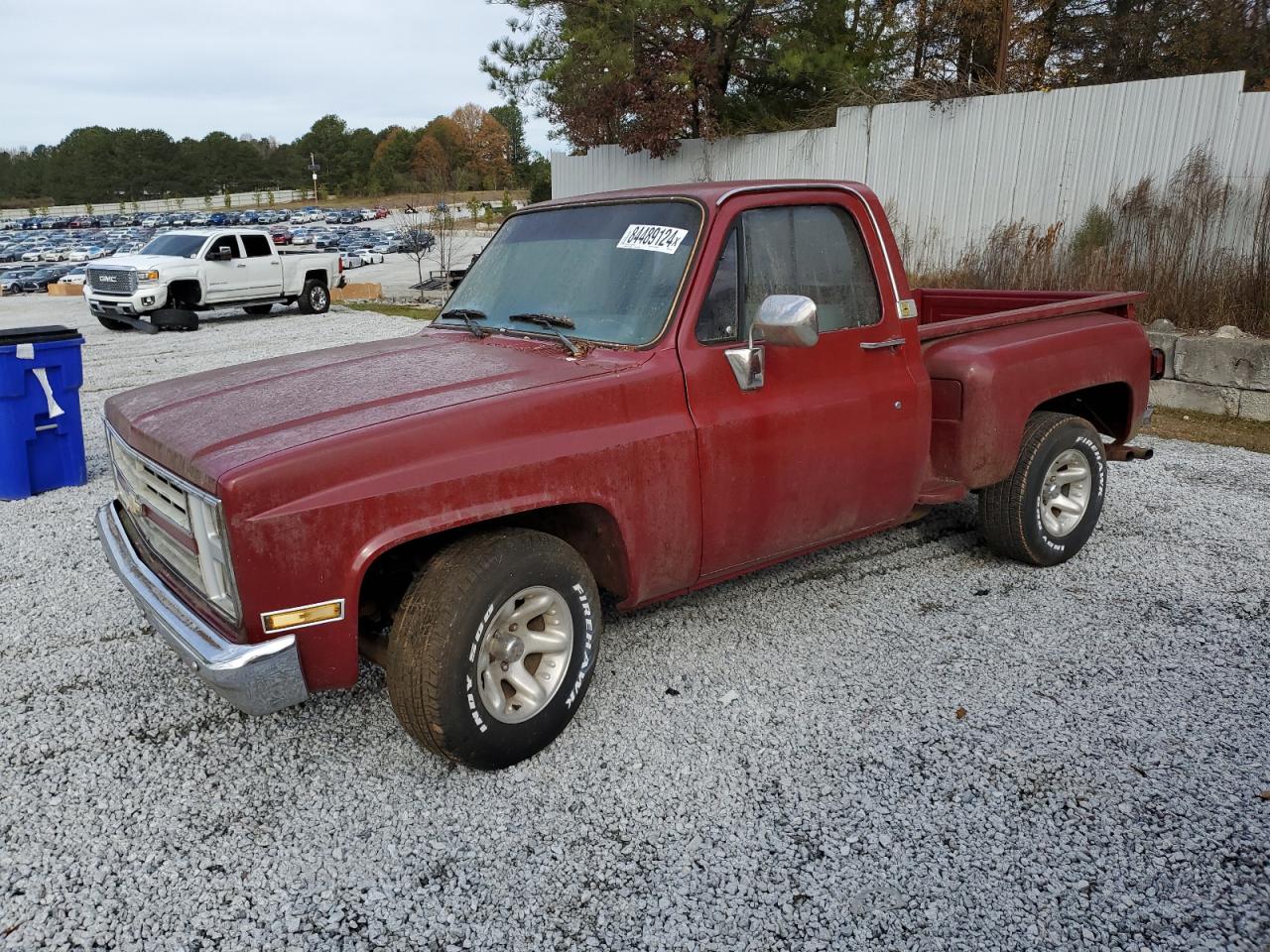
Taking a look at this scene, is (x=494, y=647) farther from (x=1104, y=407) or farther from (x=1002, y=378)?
(x=1104, y=407)

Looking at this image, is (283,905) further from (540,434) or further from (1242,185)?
(1242,185)

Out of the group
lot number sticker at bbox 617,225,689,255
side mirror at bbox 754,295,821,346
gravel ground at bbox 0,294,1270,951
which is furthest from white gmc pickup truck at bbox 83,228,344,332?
side mirror at bbox 754,295,821,346

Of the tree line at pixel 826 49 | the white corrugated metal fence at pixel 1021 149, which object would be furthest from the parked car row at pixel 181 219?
the white corrugated metal fence at pixel 1021 149

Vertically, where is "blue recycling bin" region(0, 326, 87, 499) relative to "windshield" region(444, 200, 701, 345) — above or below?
below

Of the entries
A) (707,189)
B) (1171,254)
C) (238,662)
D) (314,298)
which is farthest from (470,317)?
(314,298)

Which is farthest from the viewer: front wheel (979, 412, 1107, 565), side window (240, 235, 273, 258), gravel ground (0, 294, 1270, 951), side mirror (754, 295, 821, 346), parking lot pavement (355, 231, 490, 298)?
parking lot pavement (355, 231, 490, 298)

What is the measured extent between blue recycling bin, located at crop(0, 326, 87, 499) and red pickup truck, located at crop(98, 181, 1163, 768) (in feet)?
10.3

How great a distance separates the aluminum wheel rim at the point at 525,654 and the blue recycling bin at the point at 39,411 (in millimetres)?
4776

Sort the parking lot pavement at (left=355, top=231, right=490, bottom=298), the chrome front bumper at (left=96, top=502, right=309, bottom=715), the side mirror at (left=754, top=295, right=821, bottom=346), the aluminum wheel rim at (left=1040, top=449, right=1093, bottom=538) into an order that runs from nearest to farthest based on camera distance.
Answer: the chrome front bumper at (left=96, top=502, right=309, bottom=715) < the side mirror at (left=754, top=295, right=821, bottom=346) < the aluminum wheel rim at (left=1040, top=449, right=1093, bottom=538) < the parking lot pavement at (left=355, top=231, right=490, bottom=298)

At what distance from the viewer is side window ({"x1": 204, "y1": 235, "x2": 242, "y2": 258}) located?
58.5ft

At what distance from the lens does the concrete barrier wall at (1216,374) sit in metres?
8.01

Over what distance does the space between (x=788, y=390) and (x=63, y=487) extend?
5.72 metres

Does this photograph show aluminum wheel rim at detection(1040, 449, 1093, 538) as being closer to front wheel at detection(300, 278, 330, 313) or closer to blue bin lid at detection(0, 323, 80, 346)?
blue bin lid at detection(0, 323, 80, 346)

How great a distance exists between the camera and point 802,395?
371 centimetres
